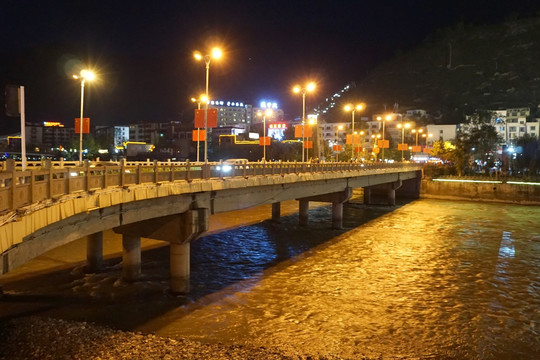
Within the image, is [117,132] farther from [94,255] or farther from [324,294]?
[324,294]

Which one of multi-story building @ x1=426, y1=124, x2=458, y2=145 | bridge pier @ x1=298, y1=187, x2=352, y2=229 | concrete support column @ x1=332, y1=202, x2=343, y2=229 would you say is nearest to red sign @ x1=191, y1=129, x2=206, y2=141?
bridge pier @ x1=298, y1=187, x2=352, y2=229

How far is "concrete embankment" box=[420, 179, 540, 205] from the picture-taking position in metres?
62.5

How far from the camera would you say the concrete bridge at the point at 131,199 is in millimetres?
9898

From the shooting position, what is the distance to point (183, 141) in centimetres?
13388

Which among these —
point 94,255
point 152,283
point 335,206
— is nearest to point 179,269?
point 152,283

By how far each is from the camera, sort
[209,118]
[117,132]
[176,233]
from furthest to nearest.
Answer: [117,132], [209,118], [176,233]

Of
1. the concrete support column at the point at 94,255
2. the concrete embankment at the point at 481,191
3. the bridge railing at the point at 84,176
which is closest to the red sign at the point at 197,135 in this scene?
the bridge railing at the point at 84,176

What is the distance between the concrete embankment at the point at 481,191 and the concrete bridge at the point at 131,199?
40803 mm

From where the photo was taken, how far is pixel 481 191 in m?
66.6

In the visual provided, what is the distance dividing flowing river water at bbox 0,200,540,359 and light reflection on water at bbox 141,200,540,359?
0.06 meters

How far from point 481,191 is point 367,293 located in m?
54.8

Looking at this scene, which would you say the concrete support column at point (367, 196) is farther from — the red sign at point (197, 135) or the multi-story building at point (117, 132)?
the multi-story building at point (117, 132)

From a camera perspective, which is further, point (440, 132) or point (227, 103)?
point (227, 103)

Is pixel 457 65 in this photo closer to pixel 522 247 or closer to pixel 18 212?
Answer: pixel 522 247
